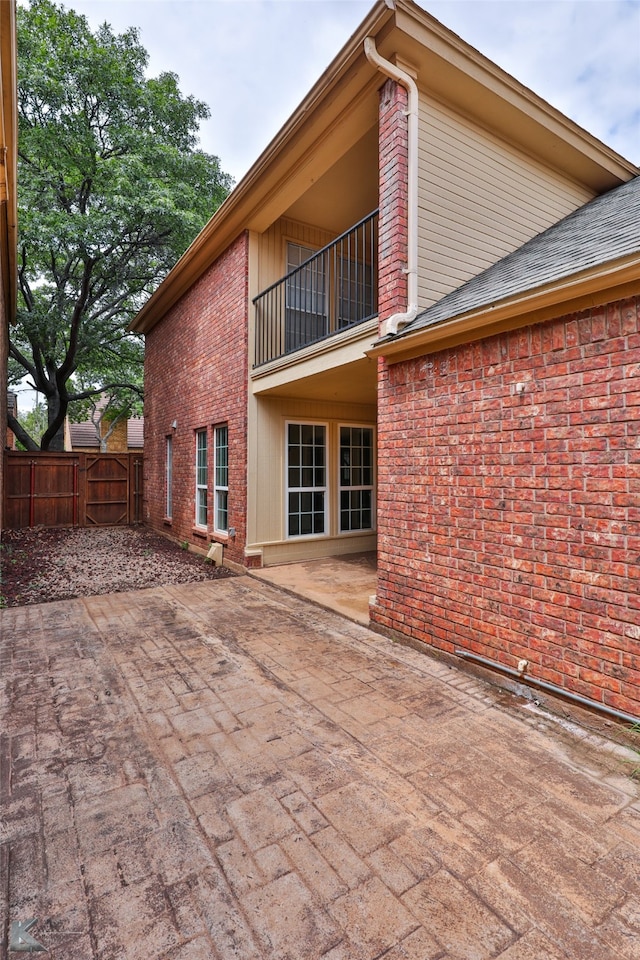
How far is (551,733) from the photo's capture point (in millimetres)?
2766

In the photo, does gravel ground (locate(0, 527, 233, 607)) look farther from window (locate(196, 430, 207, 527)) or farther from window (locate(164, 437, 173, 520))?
window (locate(196, 430, 207, 527))

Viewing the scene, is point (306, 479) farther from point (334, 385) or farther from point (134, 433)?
point (134, 433)

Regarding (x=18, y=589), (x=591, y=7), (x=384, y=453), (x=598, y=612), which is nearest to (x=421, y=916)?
(x=598, y=612)

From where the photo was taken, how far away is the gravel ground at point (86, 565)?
20.4 ft

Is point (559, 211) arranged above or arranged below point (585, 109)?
below

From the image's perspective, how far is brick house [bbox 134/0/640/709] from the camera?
322 centimetres

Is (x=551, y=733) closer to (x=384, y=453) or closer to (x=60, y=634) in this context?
(x=384, y=453)

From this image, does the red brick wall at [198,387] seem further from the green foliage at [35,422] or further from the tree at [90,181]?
the green foliage at [35,422]

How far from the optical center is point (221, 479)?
833 cm

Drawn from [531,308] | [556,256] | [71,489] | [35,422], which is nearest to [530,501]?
[531,308]

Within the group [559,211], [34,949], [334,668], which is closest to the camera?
[34,949]

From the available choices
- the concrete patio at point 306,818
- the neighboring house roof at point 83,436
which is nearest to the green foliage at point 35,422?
the neighboring house roof at point 83,436

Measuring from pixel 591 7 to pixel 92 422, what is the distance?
25.6m

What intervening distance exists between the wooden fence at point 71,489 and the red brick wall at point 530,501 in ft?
33.8
